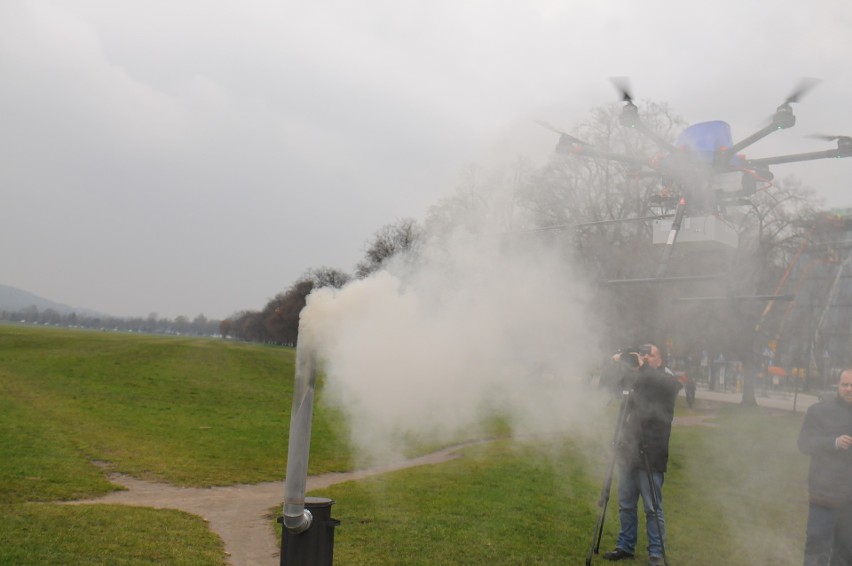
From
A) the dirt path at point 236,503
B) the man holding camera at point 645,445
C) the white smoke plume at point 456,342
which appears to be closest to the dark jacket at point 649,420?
the man holding camera at point 645,445

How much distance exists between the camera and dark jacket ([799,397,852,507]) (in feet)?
21.7

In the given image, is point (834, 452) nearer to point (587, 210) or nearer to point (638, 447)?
point (638, 447)

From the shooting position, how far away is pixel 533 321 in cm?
869

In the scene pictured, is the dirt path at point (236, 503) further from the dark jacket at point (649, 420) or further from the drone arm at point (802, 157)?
the drone arm at point (802, 157)

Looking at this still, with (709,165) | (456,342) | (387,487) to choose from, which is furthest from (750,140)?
(387,487)

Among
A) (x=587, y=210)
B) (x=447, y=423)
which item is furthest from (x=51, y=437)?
(x=587, y=210)

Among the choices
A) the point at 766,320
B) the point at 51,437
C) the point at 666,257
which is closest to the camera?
the point at 666,257

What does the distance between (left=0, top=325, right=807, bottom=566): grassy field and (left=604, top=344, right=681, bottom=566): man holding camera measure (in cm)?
86

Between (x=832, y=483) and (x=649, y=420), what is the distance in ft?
6.52

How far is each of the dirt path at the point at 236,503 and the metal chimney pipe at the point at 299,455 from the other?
3876 mm

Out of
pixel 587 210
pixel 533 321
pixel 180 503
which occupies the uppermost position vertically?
pixel 587 210

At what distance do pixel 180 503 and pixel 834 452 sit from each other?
32.0ft

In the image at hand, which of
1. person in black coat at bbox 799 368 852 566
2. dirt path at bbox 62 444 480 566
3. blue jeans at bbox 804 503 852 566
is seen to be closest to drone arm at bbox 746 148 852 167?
person in black coat at bbox 799 368 852 566

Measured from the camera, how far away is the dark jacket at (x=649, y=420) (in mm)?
7855
